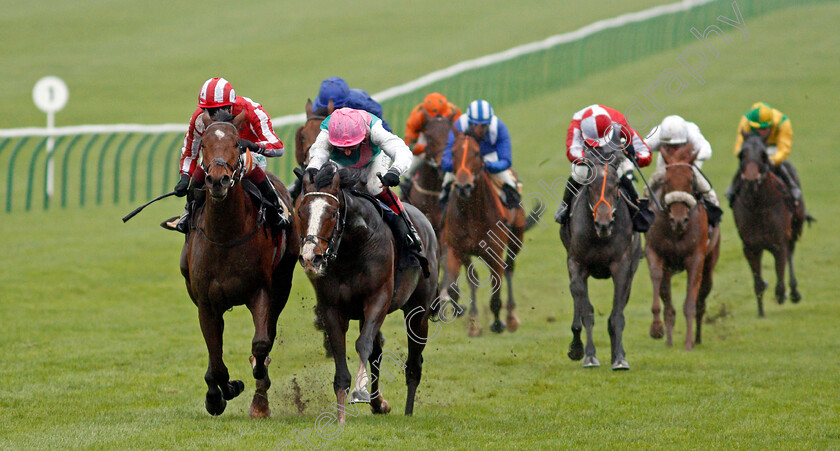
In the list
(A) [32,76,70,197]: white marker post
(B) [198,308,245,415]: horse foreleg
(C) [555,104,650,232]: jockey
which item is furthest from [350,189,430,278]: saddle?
(A) [32,76,70,197]: white marker post

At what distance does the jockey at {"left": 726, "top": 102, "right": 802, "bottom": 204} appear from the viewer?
12828mm

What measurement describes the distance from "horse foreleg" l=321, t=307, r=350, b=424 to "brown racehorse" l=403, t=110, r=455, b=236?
4.98 metres

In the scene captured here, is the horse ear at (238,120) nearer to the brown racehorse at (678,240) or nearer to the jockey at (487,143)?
the jockey at (487,143)

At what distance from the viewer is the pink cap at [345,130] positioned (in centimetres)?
686

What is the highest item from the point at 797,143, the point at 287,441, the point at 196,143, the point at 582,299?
the point at 797,143

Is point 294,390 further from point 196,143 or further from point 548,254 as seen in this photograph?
point 548,254

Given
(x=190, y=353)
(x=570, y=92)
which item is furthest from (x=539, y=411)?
(x=570, y=92)

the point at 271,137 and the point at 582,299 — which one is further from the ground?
the point at 271,137

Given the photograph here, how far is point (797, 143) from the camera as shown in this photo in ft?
80.5

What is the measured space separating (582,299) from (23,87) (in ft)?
68.7

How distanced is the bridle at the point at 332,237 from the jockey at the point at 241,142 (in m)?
0.66

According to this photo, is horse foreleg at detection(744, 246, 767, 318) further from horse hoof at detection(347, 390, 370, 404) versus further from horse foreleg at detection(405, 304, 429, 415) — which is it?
horse hoof at detection(347, 390, 370, 404)

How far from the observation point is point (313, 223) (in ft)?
20.0

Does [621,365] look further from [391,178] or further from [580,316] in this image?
[391,178]
